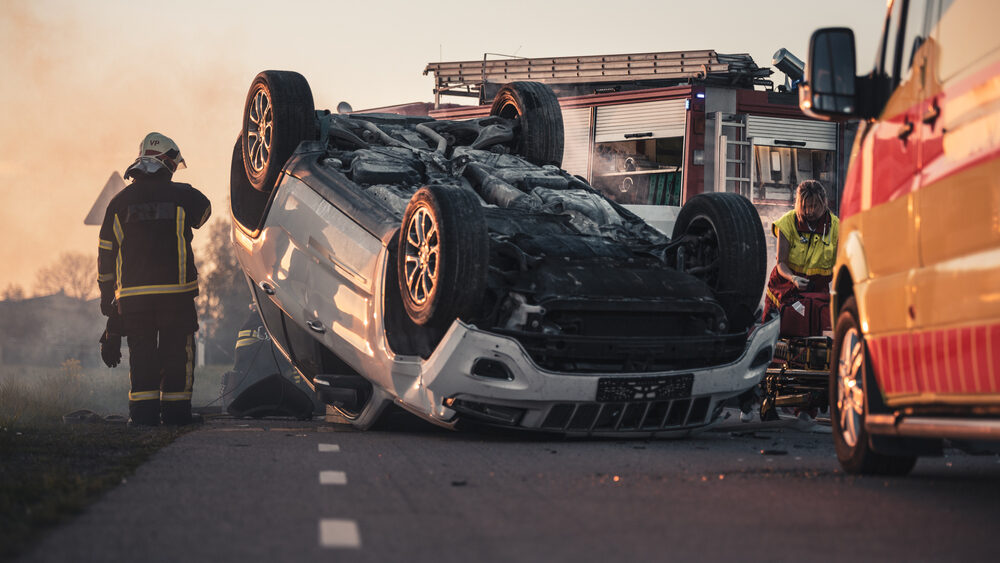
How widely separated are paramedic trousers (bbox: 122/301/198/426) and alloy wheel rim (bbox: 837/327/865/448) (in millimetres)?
5325

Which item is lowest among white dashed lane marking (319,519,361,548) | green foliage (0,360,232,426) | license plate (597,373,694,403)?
green foliage (0,360,232,426)

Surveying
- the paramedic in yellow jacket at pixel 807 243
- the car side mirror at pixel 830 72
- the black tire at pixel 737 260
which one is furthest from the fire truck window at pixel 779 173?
the car side mirror at pixel 830 72

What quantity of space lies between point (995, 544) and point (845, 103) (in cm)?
204

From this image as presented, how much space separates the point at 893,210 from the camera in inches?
191

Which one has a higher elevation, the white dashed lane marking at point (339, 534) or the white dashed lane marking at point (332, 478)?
the white dashed lane marking at point (339, 534)

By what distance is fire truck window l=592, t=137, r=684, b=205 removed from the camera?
21.5 metres

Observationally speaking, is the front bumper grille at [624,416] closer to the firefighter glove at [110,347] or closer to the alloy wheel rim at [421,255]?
the alloy wheel rim at [421,255]

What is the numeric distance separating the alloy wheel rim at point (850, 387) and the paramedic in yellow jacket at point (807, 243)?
3.22 m

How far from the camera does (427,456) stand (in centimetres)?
636

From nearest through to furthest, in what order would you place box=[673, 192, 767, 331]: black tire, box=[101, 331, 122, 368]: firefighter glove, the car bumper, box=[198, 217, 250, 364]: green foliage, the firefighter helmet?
the car bumper < box=[673, 192, 767, 331]: black tire < the firefighter helmet < box=[101, 331, 122, 368]: firefighter glove < box=[198, 217, 250, 364]: green foliage

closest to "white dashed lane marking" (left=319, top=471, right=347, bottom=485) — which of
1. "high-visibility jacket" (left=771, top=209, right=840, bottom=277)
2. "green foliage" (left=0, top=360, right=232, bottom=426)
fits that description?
"green foliage" (left=0, top=360, right=232, bottom=426)

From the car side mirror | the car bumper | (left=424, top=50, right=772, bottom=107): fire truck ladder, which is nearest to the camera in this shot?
the car side mirror

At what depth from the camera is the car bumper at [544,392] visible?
7.05 meters

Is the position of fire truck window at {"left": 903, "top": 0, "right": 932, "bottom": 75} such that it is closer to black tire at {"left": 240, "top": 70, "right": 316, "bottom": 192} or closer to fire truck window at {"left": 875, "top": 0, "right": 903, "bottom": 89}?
fire truck window at {"left": 875, "top": 0, "right": 903, "bottom": 89}
